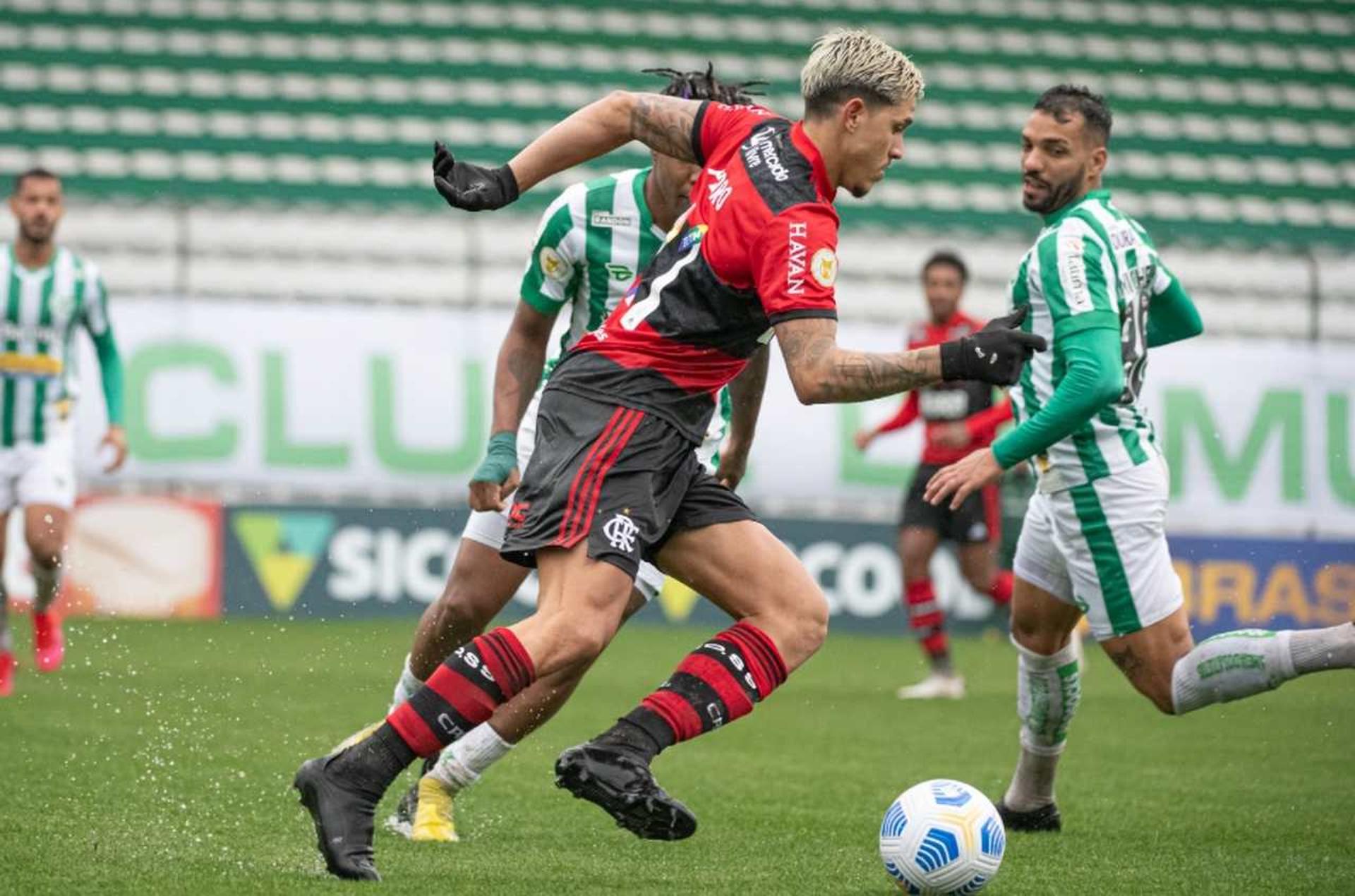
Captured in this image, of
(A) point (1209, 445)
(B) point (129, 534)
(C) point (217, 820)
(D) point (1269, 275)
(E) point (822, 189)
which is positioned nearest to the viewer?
(E) point (822, 189)

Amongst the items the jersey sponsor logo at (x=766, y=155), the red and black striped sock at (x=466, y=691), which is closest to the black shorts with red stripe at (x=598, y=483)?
the red and black striped sock at (x=466, y=691)

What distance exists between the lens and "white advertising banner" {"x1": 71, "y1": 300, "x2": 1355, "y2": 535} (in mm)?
13273

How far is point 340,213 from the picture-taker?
14766 mm

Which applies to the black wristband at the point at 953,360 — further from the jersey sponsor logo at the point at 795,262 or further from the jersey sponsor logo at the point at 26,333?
the jersey sponsor logo at the point at 26,333

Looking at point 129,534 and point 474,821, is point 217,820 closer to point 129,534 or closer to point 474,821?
point 474,821

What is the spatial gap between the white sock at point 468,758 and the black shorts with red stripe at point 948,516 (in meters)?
5.36

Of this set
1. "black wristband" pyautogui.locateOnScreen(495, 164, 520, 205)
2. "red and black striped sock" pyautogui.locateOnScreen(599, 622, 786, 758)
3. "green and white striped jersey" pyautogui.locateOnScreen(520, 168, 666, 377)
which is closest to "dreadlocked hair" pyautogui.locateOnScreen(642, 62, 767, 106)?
"green and white striped jersey" pyautogui.locateOnScreen(520, 168, 666, 377)

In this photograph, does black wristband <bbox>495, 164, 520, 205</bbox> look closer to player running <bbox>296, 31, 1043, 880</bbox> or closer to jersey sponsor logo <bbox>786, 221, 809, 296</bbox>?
player running <bbox>296, 31, 1043, 880</bbox>

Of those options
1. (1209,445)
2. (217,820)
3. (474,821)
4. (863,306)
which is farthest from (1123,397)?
(863,306)

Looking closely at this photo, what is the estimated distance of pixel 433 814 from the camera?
5527mm

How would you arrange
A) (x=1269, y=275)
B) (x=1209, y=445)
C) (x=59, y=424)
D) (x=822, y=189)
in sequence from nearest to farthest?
(x=822, y=189) < (x=59, y=424) < (x=1209, y=445) < (x=1269, y=275)

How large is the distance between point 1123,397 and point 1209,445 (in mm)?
8576

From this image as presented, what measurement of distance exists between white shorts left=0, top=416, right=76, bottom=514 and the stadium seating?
5364 mm

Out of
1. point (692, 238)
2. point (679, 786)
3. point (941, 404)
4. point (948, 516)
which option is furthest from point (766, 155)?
point (941, 404)
